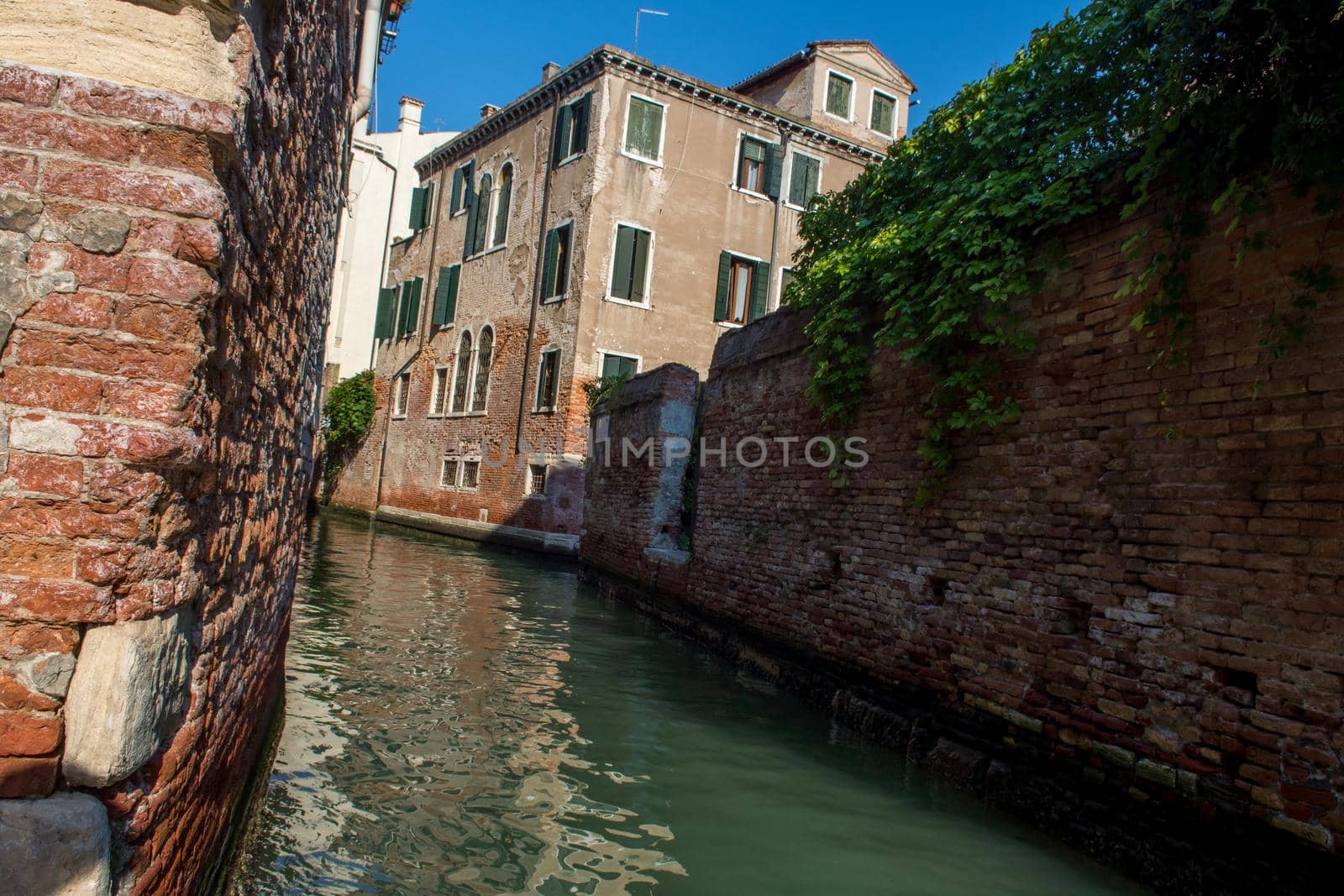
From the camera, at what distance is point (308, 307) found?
3631mm

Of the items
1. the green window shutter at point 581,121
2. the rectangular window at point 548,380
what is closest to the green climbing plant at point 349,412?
the rectangular window at point 548,380

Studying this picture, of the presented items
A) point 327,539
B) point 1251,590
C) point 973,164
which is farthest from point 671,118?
point 1251,590

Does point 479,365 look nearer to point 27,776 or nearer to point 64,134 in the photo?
point 64,134

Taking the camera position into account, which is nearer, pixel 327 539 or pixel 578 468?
pixel 327 539

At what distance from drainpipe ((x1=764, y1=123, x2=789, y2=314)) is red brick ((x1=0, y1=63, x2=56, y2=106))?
1785cm

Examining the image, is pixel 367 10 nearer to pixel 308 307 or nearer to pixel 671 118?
pixel 308 307

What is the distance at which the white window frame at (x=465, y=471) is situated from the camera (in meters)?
19.9

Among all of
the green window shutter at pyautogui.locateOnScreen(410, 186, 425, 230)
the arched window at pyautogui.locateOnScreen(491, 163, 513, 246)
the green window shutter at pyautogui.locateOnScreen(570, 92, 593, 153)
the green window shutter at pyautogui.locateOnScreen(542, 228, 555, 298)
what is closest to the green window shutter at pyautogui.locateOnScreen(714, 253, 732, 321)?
the green window shutter at pyautogui.locateOnScreen(542, 228, 555, 298)

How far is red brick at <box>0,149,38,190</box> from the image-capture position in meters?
1.60

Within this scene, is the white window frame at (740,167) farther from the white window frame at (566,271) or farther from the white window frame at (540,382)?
the white window frame at (540,382)

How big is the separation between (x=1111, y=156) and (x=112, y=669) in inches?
170

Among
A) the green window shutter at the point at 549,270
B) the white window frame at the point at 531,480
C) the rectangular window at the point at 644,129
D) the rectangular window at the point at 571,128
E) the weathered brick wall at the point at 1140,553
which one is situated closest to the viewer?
the weathered brick wall at the point at 1140,553

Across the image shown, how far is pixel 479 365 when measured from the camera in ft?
67.7

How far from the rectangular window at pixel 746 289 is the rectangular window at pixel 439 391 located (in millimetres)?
7471
